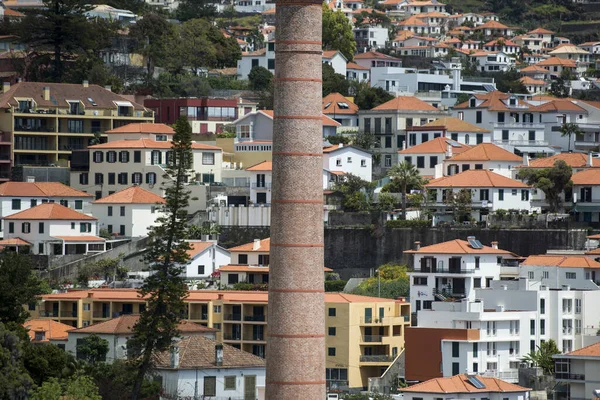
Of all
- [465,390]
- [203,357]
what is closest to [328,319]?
[203,357]

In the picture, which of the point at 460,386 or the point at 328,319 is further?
the point at 328,319

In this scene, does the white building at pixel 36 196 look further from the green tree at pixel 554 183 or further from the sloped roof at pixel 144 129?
the green tree at pixel 554 183

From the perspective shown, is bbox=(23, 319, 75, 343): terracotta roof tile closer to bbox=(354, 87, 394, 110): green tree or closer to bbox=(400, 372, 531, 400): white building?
bbox=(400, 372, 531, 400): white building

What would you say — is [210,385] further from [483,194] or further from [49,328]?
[483,194]

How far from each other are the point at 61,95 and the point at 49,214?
17.4m

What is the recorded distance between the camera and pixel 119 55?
136 meters

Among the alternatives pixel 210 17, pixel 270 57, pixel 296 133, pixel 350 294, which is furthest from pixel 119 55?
pixel 296 133

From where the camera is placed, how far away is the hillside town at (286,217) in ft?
200

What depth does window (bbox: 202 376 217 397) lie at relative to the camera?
7139cm

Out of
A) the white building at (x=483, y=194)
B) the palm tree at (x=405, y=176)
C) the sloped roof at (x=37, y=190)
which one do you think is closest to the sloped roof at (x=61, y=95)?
the sloped roof at (x=37, y=190)

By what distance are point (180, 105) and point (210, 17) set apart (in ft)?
167

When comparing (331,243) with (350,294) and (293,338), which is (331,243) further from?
(293,338)

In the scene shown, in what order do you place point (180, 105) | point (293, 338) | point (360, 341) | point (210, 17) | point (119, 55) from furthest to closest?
point (210, 17) → point (119, 55) → point (180, 105) → point (360, 341) → point (293, 338)

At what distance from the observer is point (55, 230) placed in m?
→ 99.6
